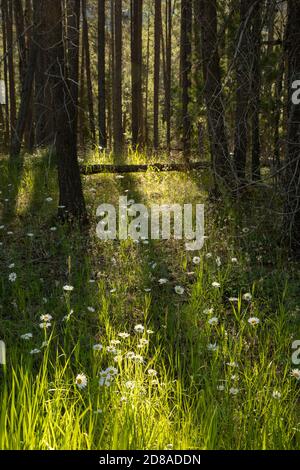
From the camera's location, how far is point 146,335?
3.99 metres

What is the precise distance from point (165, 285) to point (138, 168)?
4908 millimetres

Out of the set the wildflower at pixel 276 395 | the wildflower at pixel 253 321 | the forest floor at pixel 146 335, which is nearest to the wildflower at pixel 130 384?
the forest floor at pixel 146 335

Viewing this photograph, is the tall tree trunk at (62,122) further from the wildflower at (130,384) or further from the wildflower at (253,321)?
the wildflower at (130,384)

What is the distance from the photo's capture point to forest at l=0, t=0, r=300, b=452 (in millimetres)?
2641

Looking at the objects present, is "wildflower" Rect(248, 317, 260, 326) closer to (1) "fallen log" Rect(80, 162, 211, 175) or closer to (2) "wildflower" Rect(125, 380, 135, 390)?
(2) "wildflower" Rect(125, 380, 135, 390)

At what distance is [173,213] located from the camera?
731cm

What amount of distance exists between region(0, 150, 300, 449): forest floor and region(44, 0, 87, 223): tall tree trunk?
374 mm

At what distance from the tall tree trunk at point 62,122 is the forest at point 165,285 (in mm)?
18

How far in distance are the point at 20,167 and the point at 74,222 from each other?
3.52m

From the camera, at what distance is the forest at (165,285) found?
2.64m

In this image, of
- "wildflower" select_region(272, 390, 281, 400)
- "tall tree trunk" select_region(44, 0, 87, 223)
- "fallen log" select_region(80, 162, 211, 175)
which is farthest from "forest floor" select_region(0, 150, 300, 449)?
"fallen log" select_region(80, 162, 211, 175)
